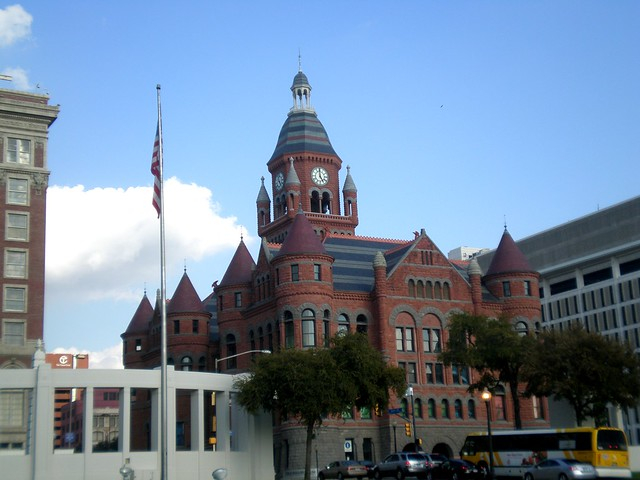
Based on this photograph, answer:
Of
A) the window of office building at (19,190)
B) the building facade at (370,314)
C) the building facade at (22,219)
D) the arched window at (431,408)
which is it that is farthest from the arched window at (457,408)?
the window of office building at (19,190)

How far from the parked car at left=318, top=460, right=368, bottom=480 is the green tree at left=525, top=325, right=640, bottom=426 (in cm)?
1347

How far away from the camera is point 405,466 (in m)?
62.2

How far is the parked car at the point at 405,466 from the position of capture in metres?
62.2

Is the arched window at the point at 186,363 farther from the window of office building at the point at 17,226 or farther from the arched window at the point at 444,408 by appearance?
the arched window at the point at 444,408

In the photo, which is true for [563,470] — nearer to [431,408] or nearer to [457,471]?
[457,471]

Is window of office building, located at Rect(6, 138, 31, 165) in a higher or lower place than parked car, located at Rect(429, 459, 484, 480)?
higher

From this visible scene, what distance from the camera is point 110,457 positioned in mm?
54094

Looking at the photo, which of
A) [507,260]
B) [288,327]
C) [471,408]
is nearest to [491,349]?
[471,408]

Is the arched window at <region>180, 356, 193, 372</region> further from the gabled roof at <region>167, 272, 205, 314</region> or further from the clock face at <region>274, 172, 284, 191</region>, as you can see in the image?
the clock face at <region>274, 172, 284, 191</region>

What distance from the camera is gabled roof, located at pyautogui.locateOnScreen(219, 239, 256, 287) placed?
92.1m

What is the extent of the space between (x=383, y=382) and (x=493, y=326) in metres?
10.0

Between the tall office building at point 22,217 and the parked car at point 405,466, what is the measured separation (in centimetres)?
2925

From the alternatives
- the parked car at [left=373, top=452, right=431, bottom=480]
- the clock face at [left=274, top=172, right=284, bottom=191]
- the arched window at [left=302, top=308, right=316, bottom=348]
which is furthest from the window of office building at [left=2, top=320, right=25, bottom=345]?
the clock face at [left=274, top=172, right=284, bottom=191]

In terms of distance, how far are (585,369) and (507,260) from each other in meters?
30.4
